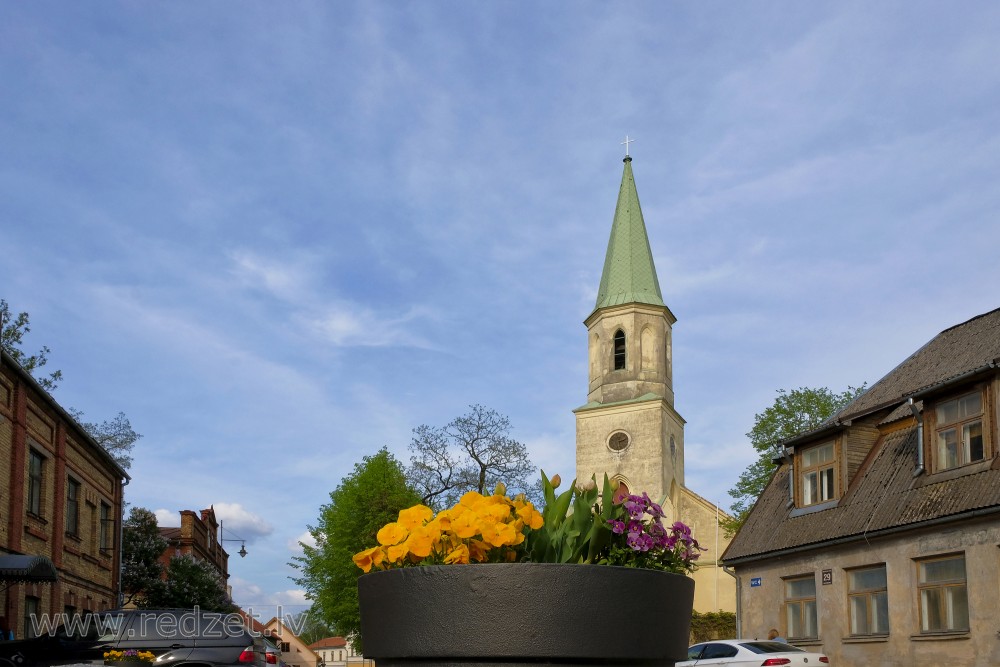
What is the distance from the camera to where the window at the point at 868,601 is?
62.7 feet

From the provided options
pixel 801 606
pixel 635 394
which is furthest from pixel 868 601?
pixel 635 394

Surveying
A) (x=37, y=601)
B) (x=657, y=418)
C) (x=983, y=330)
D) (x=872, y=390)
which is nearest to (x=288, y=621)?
(x=37, y=601)

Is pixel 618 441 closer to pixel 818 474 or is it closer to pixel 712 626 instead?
pixel 712 626

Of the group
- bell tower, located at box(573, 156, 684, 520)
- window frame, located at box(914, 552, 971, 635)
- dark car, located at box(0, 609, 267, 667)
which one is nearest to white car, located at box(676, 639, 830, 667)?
window frame, located at box(914, 552, 971, 635)

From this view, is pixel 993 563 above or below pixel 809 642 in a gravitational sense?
above

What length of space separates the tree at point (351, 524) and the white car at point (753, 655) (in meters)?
27.0

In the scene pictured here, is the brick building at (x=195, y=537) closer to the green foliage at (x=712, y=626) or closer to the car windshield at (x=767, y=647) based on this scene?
the green foliage at (x=712, y=626)

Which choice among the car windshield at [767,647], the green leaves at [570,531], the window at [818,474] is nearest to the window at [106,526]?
the window at [818,474]

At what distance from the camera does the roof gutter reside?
650 inches

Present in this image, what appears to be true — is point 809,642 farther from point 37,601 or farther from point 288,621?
point 37,601

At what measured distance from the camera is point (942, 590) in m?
17.7

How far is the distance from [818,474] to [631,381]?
33.6 meters

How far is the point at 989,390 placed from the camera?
17031 mm

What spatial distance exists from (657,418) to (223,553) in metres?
37.8
